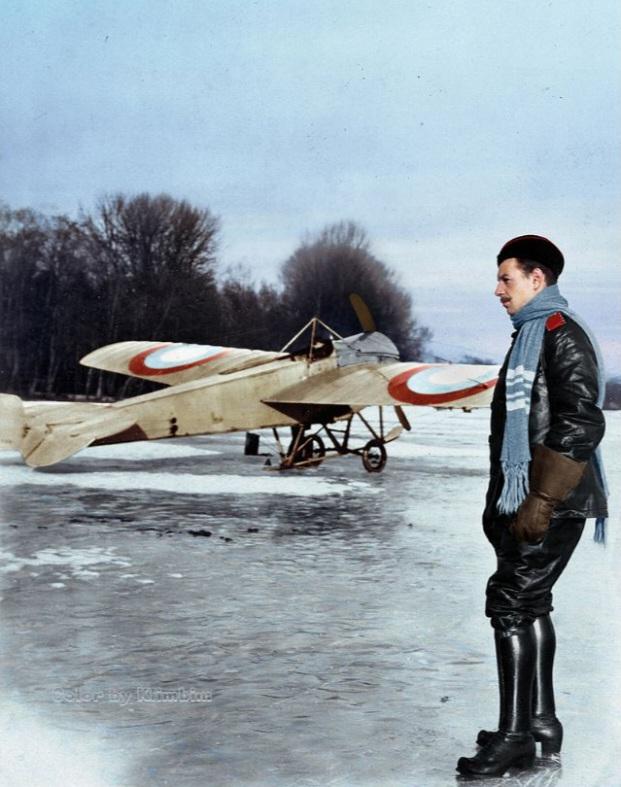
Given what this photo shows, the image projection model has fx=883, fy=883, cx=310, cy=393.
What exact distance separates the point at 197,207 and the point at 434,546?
3.93 meters

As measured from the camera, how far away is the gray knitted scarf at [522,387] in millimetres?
3254

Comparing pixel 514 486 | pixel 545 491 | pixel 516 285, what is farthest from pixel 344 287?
pixel 545 491

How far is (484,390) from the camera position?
11180 millimetres

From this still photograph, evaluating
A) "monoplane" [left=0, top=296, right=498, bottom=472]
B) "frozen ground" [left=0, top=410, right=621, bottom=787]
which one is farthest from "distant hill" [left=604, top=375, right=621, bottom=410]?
"monoplane" [left=0, top=296, right=498, bottom=472]

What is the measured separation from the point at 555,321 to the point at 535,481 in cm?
61

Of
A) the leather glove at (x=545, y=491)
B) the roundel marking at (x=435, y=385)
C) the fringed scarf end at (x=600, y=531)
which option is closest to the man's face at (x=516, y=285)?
the leather glove at (x=545, y=491)

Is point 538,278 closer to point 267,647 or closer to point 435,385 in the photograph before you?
point 267,647

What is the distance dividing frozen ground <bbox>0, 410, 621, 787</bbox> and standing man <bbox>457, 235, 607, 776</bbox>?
27cm

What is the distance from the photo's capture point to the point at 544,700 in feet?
11.4

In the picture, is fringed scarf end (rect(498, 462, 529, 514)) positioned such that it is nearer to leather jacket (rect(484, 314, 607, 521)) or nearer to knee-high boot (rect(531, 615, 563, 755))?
leather jacket (rect(484, 314, 607, 521))

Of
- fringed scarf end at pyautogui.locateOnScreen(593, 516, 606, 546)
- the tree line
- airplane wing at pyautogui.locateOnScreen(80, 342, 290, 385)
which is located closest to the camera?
fringed scarf end at pyautogui.locateOnScreen(593, 516, 606, 546)

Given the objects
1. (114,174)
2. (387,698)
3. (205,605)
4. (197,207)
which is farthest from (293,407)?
(387,698)

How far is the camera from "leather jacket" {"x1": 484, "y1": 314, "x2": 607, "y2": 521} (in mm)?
3195

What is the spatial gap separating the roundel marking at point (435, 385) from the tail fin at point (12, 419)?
4583mm
